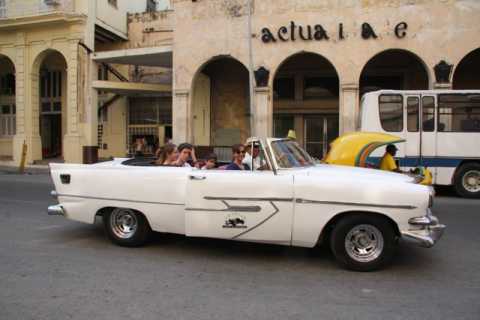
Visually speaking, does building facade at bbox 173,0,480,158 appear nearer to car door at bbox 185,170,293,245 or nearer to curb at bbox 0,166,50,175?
curb at bbox 0,166,50,175

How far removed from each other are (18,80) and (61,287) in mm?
19602

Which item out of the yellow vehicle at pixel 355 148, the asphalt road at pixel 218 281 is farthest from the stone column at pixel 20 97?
the yellow vehicle at pixel 355 148

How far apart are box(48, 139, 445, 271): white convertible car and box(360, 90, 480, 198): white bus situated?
6795 millimetres

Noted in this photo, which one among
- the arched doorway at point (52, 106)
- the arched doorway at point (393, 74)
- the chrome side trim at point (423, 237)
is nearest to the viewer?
the chrome side trim at point (423, 237)

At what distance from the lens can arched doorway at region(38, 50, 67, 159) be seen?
2384cm

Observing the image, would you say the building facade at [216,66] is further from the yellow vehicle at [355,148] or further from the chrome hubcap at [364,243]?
the chrome hubcap at [364,243]

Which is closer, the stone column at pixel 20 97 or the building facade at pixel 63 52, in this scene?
the building facade at pixel 63 52

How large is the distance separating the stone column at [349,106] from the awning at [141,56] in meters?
7.53

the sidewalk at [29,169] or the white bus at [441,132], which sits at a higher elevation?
the white bus at [441,132]

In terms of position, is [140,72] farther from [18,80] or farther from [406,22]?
[406,22]

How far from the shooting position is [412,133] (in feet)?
38.1

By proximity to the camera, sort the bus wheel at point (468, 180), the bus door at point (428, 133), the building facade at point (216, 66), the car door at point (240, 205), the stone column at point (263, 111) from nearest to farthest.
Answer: the car door at point (240, 205), the bus wheel at point (468, 180), the bus door at point (428, 133), the building facade at point (216, 66), the stone column at point (263, 111)

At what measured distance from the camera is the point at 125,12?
22.8m

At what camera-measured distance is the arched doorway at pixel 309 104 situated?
64.2ft
